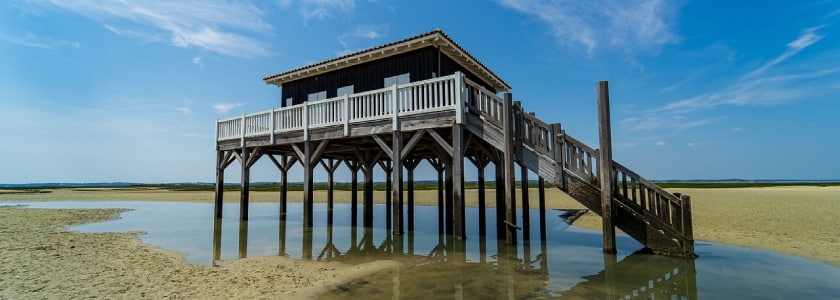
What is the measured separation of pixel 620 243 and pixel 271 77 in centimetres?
1433

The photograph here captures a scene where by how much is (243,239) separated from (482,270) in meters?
7.59

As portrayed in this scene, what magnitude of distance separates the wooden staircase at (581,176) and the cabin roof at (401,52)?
2.28m

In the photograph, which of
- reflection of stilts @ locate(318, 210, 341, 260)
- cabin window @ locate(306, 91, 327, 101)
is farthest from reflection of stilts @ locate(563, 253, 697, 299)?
cabin window @ locate(306, 91, 327, 101)

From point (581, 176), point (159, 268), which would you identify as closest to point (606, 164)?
point (581, 176)

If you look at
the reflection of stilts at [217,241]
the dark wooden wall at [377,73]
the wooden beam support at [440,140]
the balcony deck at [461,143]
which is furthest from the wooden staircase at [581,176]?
the reflection of stilts at [217,241]

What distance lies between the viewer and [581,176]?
353 inches

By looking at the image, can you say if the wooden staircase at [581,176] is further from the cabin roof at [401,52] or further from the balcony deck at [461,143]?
Answer: the cabin roof at [401,52]

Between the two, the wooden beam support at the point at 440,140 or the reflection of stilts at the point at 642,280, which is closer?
the reflection of stilts at the point at 642,280

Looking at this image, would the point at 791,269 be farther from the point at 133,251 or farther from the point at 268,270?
the point at 133,251

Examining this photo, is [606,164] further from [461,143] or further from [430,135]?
[430,135]

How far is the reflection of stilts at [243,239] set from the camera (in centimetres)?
915

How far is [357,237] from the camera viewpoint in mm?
12188

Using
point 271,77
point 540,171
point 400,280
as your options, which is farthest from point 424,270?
point 271,77

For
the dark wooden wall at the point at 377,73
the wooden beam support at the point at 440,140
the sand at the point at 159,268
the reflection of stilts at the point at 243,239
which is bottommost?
the reflection of stilts at the point at 243,239
